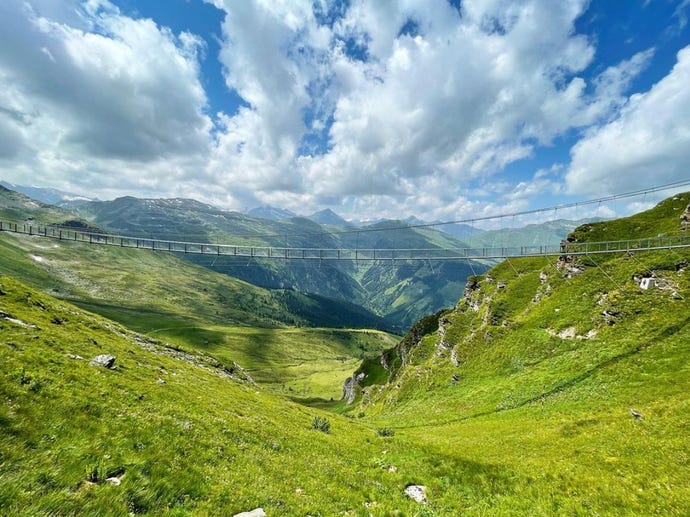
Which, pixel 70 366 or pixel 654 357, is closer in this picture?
pixel 70 366

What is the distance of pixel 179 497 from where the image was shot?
9750 millimetres

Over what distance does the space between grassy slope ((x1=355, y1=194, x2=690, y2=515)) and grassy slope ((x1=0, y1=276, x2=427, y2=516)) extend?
16.6 ft

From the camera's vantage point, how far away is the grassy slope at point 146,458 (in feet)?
27.1

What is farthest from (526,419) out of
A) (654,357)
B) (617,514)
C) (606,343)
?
(617,514)

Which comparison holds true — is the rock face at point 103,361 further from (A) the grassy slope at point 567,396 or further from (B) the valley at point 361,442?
(A) the grassy slope at point 567,396

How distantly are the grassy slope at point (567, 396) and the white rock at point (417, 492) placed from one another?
26.4 inches

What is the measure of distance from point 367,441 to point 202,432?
14157mm

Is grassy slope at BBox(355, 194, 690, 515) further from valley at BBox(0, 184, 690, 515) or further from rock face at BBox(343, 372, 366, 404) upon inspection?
rock face at BBox(343, 372, 366, 404)

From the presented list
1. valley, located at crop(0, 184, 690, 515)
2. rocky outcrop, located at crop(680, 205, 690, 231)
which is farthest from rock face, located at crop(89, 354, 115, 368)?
rocky outcrop, located at crop(680, 205, 690, 231)

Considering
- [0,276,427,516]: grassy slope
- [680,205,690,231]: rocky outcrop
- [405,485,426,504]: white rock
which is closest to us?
[0,276,427,516]: grassy slope

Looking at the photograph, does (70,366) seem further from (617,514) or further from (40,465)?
(617,514)

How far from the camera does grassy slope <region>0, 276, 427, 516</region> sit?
826cm

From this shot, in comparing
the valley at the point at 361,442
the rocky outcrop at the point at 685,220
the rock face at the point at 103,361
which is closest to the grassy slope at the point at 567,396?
the valley at the point at 361,442

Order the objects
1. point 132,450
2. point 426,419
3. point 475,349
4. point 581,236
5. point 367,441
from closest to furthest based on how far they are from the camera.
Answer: point 132,450 < point 367,441 < point 426,419 < point 475,349 < point 581,236
